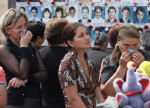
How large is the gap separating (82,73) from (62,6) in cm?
195

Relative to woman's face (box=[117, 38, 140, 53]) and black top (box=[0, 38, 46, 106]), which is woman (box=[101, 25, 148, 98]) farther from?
black top (box=[0, 38, 46, 106])

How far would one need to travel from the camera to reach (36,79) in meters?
2.73

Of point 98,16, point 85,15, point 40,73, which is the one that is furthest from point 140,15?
point 40,73

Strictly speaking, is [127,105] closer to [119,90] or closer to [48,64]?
[119,90]

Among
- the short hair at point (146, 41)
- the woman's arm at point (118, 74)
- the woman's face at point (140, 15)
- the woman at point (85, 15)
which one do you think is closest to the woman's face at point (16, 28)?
the woman's arm at point (118, 74)

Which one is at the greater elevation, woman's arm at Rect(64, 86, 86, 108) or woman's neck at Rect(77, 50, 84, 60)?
woman's neck at Rect(77, 50, 84, 60)

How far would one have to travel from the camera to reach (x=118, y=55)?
2697 mm

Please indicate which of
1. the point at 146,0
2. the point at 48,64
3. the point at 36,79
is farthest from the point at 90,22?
the point at 36,79

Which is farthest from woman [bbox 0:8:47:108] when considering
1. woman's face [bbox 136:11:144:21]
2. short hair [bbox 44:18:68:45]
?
woman's face [bbox 136:11:144:21]

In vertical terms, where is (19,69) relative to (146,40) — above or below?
below

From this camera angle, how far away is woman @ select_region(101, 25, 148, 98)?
2.41m

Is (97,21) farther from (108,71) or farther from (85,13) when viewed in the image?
(108,71)

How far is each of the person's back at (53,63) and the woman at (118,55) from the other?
1.61 ft

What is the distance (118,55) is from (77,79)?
57cm
